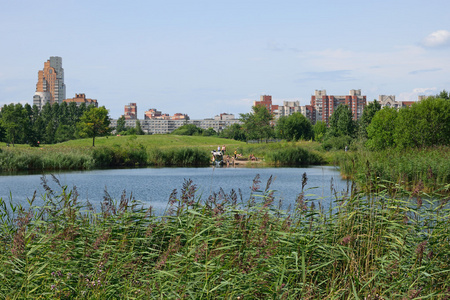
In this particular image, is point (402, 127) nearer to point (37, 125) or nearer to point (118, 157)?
point (118, 157)

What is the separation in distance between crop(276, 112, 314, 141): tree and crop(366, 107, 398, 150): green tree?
150 feet

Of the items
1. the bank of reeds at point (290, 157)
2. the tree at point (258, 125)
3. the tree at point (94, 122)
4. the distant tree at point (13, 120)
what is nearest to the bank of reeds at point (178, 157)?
the bank of reeds at point (290, 157)

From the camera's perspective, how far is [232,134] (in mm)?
109062

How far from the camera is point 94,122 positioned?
2441 inches

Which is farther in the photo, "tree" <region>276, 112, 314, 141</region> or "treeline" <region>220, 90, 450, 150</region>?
"tree" <region>276, 112, 314, 141</region>

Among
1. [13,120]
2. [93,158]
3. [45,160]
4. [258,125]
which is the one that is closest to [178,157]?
[93,158]

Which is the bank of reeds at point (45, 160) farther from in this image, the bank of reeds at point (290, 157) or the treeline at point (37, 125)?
the treeline at point (37, 125)

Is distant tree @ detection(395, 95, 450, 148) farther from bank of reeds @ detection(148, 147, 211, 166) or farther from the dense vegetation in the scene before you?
the dense vegetation

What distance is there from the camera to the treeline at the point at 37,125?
67.6 m

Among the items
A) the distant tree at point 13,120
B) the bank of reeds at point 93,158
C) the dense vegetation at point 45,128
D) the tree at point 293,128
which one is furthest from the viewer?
the tree at point 293,128

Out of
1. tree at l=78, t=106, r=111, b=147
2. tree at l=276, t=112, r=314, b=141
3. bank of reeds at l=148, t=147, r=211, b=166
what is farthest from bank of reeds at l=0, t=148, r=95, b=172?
tree at l=276, t=112, r=314, b=141

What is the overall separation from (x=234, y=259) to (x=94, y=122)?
60.4 metres

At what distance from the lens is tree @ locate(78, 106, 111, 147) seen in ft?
202

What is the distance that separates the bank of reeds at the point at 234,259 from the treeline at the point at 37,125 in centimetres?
5916
